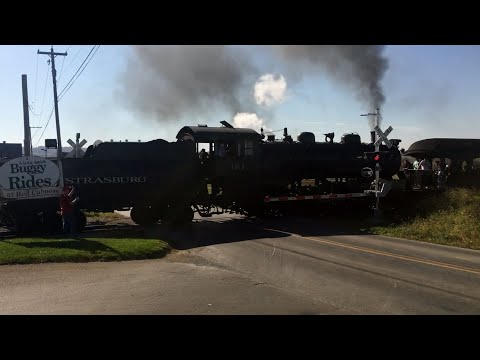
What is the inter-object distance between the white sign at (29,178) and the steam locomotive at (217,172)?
454 mm

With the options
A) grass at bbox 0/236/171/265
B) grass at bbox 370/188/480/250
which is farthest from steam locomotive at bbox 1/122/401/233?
grass at bbox 0/236/171/265

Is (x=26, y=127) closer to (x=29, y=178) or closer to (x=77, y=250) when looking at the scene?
(x=29, y=178)

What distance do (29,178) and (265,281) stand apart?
31.6ft

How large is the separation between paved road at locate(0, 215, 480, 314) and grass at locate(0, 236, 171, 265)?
437mm

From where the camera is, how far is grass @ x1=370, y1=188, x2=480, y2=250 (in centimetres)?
1315

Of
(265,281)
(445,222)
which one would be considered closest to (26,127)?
(445,222)

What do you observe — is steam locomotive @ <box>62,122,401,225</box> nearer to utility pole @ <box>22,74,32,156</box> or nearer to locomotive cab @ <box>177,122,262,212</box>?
locomotive cab @ <box>177,122,262,212</box>

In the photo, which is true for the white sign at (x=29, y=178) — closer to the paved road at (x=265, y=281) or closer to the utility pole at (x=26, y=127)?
the paved road at (x=265, y=281)

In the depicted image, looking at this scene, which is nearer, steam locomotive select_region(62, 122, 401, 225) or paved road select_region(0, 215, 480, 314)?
paved road select_region(0, 215, 480, 314)

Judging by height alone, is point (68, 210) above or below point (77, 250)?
above

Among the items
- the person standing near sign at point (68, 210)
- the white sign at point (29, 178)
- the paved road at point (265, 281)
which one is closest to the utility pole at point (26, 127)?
the white sign at point (29, 178)

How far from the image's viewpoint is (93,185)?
15422 millimetres

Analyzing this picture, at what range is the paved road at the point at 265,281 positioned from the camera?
6508mm

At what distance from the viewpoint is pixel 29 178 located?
14.4m
